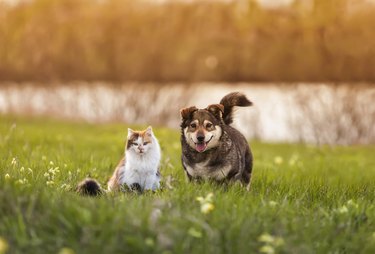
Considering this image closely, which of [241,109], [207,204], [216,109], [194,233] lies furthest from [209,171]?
[241,109]

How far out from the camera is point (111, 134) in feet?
46.9

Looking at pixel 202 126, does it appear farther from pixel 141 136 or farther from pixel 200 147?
pixel 141 136

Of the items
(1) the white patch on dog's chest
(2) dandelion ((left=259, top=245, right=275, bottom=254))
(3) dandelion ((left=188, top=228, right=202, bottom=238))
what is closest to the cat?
(1) the white patch on dog's chest

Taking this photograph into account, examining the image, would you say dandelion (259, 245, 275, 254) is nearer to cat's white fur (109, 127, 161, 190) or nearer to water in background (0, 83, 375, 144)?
cat's white fur (109, 127, 161, 190)

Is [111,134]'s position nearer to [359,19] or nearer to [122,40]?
[122,40]

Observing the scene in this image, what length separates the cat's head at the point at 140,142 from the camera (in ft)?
Result: 19.8

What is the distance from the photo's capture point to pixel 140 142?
6039 mm

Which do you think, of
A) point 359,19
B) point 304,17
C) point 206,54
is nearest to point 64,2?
point 206,54

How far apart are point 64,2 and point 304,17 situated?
20.7 ft

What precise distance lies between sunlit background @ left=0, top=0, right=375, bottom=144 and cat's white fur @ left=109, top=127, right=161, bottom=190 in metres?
9.35

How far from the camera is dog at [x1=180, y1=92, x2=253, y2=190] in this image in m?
5.98

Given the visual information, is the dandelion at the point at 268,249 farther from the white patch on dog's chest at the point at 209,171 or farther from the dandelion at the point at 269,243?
the white patch on dog's chest at the point at 209,171

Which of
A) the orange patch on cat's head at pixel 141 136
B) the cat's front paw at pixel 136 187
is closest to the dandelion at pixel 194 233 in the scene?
the cat's front paw at pixel 136 187

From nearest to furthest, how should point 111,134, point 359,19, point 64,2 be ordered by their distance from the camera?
point 111,134 → point 359,19 → point 64,2
